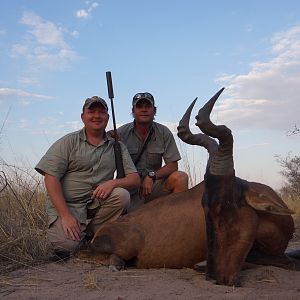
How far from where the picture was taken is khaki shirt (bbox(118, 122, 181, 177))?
24.0 feet

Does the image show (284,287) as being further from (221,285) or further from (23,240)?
(23,240)

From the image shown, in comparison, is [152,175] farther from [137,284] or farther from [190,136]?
[137,284]

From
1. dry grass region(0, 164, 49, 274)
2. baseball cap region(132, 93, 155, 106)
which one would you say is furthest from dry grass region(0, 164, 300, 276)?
baseball cap region(132, 93, 155, 106)

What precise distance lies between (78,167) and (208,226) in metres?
2.36

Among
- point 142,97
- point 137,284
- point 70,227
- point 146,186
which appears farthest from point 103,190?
point 137,284

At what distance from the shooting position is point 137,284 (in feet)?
14.7

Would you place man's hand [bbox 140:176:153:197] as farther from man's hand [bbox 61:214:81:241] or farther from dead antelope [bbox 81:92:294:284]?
man's hand [bbox 61:214:81:241]


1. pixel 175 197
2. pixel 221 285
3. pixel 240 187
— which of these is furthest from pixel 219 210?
pixel 175 197

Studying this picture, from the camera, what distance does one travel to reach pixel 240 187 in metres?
4.50

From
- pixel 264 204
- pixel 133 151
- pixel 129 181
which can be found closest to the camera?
pixel 264 204

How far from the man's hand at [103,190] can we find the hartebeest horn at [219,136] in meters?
1.91

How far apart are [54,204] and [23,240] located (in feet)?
1.71

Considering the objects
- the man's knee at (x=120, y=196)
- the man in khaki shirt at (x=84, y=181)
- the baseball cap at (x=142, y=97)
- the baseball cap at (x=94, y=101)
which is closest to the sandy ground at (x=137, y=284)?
the man in khaki shirt at (x=84, y=181)

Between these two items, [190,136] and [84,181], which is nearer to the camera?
[190,136]
